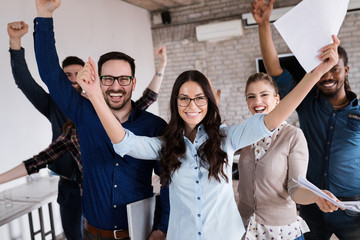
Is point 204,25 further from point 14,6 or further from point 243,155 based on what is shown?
point 243,155

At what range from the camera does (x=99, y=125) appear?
1.52 m

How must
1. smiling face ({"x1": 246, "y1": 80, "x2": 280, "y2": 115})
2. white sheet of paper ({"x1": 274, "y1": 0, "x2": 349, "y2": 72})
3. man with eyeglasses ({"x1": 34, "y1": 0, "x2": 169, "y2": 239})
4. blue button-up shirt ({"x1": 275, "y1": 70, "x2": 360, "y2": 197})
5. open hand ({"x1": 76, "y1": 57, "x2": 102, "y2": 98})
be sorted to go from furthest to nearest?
blue button-up shirt ({"x1": 275, "y1": 70, "x2": 360, "y2": 197})
smiling face ({"x1": 246, "y1": 80, "x2": 280, "y2": 115})
man with eyeglasses ({"x1": 34, "y1": 0, "x2": 169, "y2": 239})
open hand ({"x1": 76, "y1": 57, "x2": 102, "y2": 98})
white sheet of paper ({"x1": 274, "y1": 0, "x2": 349, "y2": 72})

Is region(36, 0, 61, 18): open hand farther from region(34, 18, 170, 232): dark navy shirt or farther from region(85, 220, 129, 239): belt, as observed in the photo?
region(85, 220, 129, 239): belt

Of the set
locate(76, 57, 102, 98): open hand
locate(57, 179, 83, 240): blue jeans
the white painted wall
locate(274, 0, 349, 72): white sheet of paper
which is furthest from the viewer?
the white painted wall

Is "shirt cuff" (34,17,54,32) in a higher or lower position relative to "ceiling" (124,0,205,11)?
lower

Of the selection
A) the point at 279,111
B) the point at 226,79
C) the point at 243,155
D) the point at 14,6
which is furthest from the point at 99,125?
the point at 226,79

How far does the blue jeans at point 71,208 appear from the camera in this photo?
2.45m

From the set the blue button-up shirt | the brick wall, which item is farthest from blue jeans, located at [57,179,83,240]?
the brick wall

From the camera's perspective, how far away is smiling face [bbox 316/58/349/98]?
5.57 feet

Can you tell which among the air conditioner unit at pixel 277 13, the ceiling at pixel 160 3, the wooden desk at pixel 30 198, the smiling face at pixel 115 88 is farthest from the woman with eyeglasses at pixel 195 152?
the ceiling at pixel 160 3

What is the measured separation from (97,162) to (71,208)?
1186 millimetres

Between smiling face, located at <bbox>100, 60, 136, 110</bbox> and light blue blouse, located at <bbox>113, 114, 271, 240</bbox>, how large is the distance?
0.96ft

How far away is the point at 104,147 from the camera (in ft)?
4.93

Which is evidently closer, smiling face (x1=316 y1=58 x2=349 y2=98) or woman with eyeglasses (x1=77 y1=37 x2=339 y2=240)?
woman with eyeglasses (x1=77 y1=37 x2=339 y2=240)
